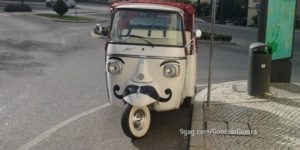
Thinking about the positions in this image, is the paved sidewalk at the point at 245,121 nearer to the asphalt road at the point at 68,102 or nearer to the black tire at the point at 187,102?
the black tire at the point at 187,102

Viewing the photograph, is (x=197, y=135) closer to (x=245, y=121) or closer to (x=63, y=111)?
(x=245, y=121)

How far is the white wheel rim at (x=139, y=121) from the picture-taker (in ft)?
24.3

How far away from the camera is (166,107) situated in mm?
7980

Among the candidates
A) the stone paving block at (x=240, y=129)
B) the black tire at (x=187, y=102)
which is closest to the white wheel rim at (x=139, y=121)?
the stone paving block at (x=240, y=129)

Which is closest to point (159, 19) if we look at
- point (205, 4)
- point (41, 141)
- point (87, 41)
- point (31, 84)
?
point (41, 141)

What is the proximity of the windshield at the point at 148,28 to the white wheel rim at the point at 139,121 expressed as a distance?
118cm

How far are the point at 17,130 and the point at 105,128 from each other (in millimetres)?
1350

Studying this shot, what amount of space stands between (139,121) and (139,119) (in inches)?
1.2

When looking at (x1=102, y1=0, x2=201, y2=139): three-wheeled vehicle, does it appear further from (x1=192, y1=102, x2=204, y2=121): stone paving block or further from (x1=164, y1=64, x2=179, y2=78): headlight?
(x1=192, y1=102, x2=204, y2=121): stone paving block

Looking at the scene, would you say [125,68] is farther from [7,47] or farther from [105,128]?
[7,47]

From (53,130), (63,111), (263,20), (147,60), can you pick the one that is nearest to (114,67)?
(147,60)

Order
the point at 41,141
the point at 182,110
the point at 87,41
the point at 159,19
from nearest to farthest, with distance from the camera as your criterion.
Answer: the point at 41,141, the point at 159,19, the point at 182,110, the point at 87,41

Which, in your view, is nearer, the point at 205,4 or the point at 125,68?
the point at 125,68

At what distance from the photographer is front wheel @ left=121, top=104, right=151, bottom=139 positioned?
735 cm
